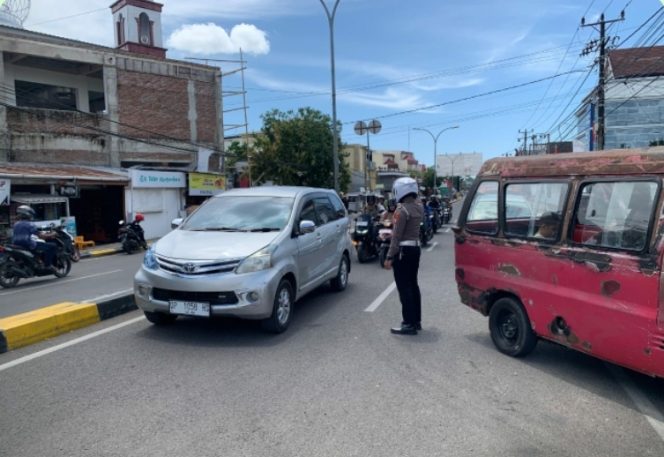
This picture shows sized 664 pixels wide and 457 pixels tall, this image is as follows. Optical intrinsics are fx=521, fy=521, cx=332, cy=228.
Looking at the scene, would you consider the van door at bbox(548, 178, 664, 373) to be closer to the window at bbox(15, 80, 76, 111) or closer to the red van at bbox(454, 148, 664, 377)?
the red van at bbox(454, 148, 664, 377)

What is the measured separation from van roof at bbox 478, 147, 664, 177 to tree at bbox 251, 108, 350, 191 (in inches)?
1301

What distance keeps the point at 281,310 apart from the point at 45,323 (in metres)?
2.70

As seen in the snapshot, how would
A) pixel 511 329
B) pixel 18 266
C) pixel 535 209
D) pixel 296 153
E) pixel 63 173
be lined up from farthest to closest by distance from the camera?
pixel 296 153 < pixel 63 173 < pixel 18 266 < pixel 511 329 < pixel 535 209

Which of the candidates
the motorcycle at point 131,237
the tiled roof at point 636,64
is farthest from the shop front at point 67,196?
the tiled roof at point 636,64

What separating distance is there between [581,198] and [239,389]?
11.0ft

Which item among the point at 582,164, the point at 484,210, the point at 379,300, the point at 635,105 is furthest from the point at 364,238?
the point at 635,105

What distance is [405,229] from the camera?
6129 mm

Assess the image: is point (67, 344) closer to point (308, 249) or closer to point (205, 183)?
point (308, 249)

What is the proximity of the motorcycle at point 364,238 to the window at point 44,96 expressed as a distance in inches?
752

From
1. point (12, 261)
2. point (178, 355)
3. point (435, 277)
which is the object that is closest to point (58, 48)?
point (12, 261)

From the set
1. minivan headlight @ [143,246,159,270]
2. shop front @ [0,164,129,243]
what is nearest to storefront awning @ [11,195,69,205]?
shop front @ [0,164,129,243]

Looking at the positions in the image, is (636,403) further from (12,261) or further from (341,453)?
(12,261)

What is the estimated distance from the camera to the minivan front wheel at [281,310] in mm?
5949

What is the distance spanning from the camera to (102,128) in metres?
24.8
